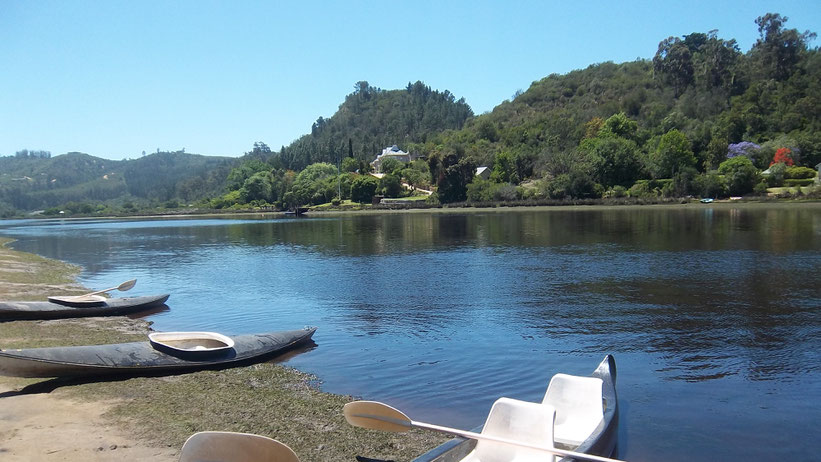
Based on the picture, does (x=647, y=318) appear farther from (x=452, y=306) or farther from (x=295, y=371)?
(x=295, y=371)

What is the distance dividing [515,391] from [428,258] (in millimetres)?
31278

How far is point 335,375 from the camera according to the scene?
55.8 feet

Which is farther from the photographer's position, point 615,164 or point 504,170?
point 504,170

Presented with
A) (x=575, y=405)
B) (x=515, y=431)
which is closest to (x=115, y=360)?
(x=515, y=431)

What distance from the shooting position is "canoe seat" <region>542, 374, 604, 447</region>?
10.9 metres

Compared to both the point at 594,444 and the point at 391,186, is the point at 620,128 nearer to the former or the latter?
the point at 391,186

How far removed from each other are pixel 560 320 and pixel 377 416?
49.6 ft

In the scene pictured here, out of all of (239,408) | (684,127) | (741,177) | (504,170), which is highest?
(684,127)

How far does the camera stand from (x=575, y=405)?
1150cm

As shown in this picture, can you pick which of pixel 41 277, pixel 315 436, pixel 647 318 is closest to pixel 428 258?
pixel 647 318

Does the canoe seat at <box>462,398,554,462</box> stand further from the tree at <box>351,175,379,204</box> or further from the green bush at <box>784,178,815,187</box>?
the tree at <box>351,175,379,204</box>

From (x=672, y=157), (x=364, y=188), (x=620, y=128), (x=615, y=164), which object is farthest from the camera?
(x=364, y=188)

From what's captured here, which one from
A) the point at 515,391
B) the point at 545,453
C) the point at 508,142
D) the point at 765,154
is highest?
the point at 508,142

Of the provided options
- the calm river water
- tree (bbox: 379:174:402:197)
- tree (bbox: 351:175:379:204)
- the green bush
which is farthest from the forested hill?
the calm river water
